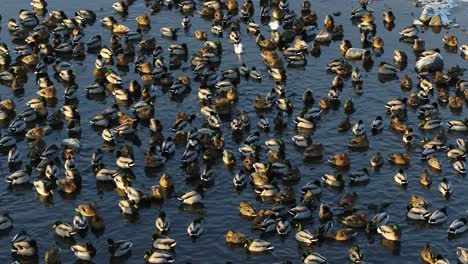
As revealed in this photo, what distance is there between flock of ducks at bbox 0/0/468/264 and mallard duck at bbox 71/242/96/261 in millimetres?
57

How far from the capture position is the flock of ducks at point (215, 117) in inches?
1847

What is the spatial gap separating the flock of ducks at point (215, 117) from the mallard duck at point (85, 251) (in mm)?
57

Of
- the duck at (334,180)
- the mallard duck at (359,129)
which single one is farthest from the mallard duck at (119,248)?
the mallard duck at (359,129)

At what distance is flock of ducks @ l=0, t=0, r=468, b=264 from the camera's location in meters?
Answer: 46.9

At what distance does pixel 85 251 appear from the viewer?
44.3m

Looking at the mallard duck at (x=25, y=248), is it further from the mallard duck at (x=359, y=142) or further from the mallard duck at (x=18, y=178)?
the mallard duck at (x=359, y=142)

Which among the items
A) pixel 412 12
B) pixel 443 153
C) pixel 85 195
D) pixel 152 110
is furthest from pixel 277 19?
pixel 85 195

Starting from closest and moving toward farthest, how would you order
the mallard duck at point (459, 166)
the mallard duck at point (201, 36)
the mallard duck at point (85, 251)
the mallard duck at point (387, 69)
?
the mallard duck at point (85, 251) < the mallard duck at point (459, 166) < the mallard duck at point (387, 69) < the mallard duck at point (201, 36)

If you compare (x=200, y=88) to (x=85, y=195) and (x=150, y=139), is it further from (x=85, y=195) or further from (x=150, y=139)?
(x=85, y=195)

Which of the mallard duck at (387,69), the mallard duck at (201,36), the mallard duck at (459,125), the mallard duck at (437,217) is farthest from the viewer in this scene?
the mallard duck at (201,36)

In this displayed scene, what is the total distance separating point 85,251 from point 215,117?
16.3 m

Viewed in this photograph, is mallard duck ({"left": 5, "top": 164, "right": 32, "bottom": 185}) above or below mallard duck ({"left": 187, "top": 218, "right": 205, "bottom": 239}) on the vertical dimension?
below

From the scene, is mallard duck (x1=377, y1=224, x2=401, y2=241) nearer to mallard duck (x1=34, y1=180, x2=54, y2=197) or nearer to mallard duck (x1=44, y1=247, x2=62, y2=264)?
mallard duck (x1=44, y1=247, x2=62, y2=264)

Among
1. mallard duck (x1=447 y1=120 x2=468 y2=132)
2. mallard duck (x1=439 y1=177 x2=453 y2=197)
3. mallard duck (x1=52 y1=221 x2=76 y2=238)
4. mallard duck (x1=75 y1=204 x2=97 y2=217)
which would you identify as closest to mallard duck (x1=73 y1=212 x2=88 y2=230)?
mallard duck (x1=52 y1=221 x2=76 y2=238)
